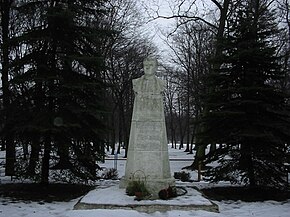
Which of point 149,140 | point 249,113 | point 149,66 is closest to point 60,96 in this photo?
point 149,66

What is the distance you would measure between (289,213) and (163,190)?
3.22m

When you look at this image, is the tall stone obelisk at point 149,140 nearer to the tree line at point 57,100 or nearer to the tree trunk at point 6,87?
the tree line at point 57,100

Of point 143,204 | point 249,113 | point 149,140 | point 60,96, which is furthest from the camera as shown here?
A: point 249,113

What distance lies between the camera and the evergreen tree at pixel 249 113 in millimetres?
12695

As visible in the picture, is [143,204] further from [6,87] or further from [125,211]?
[6,87]

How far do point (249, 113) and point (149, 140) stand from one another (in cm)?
387

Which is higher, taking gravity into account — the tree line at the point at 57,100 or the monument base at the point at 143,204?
the tree line at the point at 57,100

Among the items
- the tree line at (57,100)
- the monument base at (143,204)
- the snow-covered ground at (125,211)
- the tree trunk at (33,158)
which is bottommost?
the snow-covered ground at (125,211)

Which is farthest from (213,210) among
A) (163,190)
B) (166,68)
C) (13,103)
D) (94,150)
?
(166,68)

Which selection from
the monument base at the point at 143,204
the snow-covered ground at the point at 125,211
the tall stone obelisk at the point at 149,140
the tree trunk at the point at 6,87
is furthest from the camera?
the tree trunk at the point at 6,87

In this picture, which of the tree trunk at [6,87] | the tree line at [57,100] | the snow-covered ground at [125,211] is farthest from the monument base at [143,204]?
the tree trunk at [6,87]

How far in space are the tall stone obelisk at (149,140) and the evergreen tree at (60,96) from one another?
189 cm

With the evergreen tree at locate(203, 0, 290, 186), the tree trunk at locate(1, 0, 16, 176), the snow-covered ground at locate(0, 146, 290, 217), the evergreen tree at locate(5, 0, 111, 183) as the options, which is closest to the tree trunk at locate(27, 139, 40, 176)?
the evergreen tree at locate(5, 0, 111, 183)

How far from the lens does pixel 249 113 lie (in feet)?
43.2
